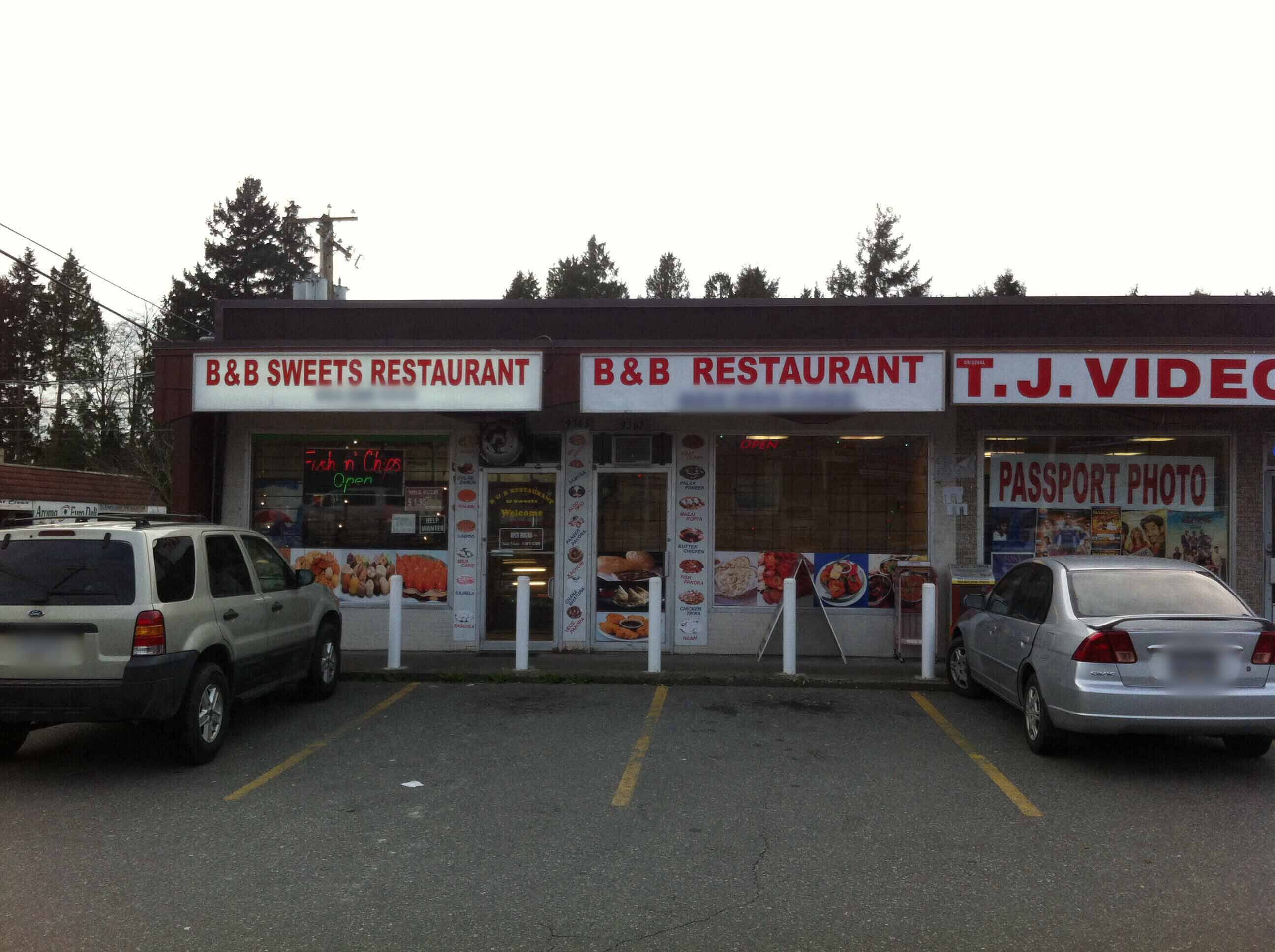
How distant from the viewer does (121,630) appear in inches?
258

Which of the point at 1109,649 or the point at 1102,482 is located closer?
the point at 1109,649

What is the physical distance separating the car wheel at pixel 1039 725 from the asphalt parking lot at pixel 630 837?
14cm

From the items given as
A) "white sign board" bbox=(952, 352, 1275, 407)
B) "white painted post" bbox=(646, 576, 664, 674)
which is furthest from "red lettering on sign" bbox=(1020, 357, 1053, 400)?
"white painted post" bbox=(646, 576, 664, 674)

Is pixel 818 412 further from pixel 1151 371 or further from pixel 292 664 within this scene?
pixel 292 664

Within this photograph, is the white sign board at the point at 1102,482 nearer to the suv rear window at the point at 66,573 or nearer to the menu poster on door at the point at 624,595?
the menu poster on door at the point at 624,595

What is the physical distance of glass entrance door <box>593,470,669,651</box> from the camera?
39.5 feet

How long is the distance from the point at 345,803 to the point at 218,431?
7.46 m

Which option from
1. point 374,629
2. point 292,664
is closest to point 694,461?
point 374,629

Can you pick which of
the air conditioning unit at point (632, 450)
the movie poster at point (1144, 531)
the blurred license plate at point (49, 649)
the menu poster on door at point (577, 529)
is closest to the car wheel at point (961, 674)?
the movie poster at point (1144, 531)

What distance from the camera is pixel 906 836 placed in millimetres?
5637

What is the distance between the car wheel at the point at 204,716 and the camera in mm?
6852

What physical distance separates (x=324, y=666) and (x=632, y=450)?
4556 millimetres

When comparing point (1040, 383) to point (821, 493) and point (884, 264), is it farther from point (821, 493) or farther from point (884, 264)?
point (884, 264)

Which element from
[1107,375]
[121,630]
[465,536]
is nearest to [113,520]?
[121,630]
